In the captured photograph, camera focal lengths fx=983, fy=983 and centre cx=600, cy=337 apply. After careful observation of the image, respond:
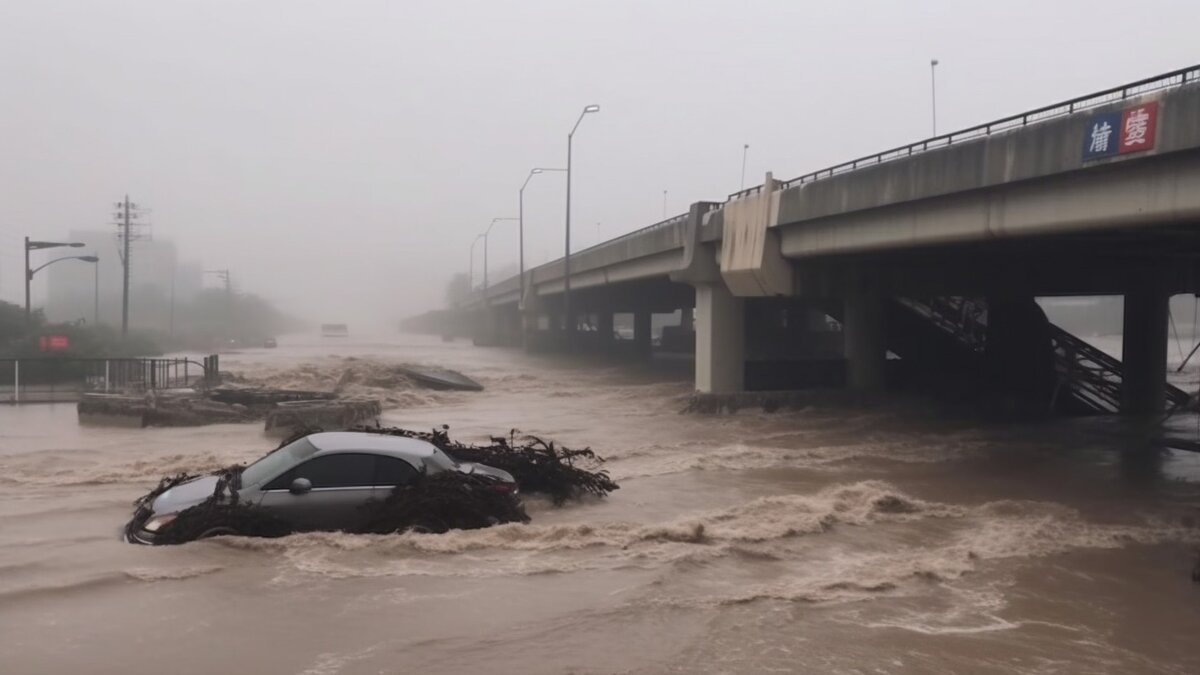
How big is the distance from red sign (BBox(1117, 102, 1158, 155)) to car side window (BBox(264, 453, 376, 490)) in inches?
431

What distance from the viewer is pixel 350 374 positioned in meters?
35.8

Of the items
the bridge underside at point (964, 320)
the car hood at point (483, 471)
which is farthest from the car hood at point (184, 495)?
the bridge underside at point (964, 320)

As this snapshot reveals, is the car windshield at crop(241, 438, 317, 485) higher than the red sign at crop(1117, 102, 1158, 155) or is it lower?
lower

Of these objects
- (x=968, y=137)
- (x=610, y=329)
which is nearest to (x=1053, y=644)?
(x=968, y=137)

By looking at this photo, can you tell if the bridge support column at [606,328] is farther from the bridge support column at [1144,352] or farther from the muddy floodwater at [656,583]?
the muddy floodwater at [656,583]

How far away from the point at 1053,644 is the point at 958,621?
0.76m

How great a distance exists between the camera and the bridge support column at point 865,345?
29984mm

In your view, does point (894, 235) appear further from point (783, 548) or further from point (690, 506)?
point (783, 548)

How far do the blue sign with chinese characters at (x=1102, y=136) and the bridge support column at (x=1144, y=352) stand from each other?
628 inches

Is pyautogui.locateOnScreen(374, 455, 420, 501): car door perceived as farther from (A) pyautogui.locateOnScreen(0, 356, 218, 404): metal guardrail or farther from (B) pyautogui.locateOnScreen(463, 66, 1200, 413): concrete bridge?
(A) pyautogui.locateOnScreen(0, 356, 218, 404): metal guardrail

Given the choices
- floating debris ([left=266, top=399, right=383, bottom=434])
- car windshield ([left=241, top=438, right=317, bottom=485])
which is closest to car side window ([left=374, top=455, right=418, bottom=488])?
car windshield ([left=241, top=438, right=317, bottom=485])

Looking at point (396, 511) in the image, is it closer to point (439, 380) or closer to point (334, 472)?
point (334, 472)

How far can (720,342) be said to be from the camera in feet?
95.2

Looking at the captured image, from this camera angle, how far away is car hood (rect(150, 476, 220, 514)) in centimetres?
1005
